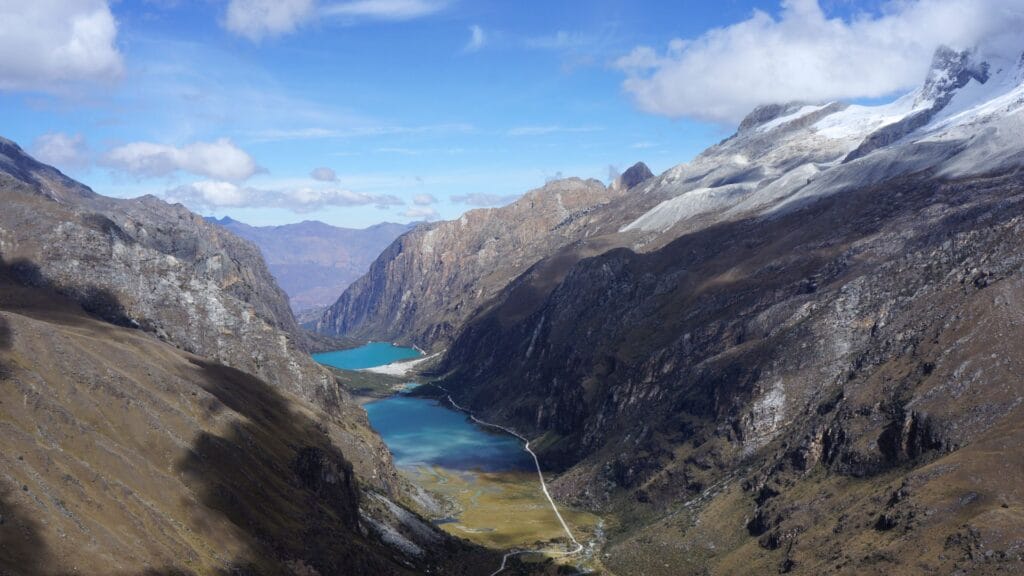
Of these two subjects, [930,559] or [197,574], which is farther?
[930,559]

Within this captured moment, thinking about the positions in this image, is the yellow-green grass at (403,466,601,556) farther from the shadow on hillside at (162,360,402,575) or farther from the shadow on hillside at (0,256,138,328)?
the shadow on hillside at (0,256,138,328)

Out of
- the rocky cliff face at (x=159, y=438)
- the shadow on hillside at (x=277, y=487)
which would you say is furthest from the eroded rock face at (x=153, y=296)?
the shadow on hillside at (x=277, y=487)

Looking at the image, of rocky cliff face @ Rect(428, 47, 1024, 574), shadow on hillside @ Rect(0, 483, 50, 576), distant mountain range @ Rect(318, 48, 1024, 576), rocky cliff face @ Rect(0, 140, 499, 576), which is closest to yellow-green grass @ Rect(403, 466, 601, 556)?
distant mountain range @ Rect(318, 48, 1024, 576)

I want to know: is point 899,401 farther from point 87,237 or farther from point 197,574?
point 87,237

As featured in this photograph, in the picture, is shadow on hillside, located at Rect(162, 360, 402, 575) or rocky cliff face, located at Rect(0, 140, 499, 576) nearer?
rocky cliff face, located at Rect(0, 140, 499, 576)

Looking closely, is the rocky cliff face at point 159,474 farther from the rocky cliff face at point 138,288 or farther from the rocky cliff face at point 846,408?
the rocky cliff face at point 846,408

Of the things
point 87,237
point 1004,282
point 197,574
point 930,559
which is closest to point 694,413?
point 1004,282

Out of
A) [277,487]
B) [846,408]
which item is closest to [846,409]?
[846,408]

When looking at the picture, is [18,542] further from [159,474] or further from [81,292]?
[81,292]

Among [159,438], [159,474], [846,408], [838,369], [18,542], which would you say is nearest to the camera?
[18,542]


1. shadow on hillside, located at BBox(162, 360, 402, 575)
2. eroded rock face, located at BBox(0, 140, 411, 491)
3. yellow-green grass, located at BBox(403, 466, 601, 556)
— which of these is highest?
eroded rock face, located at BBox(0, 140, 411, 491)

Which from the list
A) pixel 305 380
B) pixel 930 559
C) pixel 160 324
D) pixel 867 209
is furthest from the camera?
pixel 867 209
